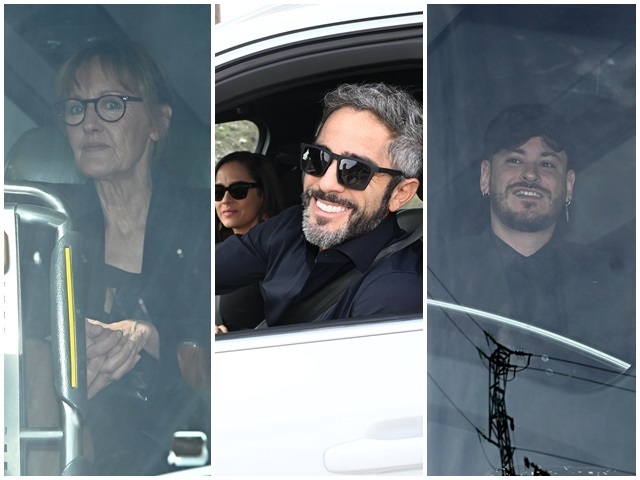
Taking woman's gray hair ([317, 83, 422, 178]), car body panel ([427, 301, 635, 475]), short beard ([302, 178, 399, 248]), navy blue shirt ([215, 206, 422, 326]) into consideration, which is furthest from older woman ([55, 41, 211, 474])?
car body panel ([427, 301, 635, 475])

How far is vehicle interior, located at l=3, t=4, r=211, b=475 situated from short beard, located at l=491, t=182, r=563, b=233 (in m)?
0.88

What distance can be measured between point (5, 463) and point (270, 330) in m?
0.92

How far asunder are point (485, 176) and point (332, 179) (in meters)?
0.49

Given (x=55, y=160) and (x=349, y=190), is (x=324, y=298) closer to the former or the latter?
(x=349, y=190)

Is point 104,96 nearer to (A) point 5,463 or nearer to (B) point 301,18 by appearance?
(B) point 301,18

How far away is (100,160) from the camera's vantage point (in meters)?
2.54

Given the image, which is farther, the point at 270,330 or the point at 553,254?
the point at 553,254

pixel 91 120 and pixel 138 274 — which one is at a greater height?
pixel 91 120

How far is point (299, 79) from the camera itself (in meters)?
2.36

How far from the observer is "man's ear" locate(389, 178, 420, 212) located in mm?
2459

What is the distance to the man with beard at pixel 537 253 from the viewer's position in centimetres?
257

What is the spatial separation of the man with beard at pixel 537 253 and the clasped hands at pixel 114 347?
3.12 feet

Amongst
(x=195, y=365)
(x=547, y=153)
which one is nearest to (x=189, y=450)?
(x=195, y=365)

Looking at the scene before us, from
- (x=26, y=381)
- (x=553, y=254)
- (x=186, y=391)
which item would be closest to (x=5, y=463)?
(x=26, y=381)
